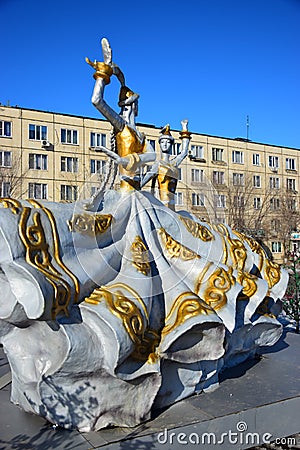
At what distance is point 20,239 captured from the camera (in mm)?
4234

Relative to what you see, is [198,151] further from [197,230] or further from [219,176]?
[197,230]

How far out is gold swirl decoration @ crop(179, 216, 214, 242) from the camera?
6078mm

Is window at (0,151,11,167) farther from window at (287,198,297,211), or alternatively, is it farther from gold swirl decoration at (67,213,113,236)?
gold swirl decoration at (67,213,113,236)

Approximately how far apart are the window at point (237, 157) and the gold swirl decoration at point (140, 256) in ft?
65.7

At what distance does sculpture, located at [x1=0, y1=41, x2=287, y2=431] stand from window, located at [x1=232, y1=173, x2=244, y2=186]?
1789cm

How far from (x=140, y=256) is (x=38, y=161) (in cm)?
1733

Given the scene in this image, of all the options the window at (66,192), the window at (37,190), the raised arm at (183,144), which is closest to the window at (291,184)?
the window at (66,192)

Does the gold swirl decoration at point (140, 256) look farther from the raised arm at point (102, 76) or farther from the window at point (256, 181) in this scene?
the window at point (256, 181)

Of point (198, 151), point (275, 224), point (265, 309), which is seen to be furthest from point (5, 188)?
point (275, 224)

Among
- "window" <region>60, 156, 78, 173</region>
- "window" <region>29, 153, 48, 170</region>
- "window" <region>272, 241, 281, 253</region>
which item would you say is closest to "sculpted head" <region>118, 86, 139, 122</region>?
"window" <region>60, 156, 78, 173</region>

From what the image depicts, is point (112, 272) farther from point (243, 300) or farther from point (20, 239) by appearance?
point (243, 300)

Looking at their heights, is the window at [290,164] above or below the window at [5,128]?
below

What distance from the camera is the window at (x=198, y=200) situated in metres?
5.83

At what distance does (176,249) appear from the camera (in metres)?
5.60
